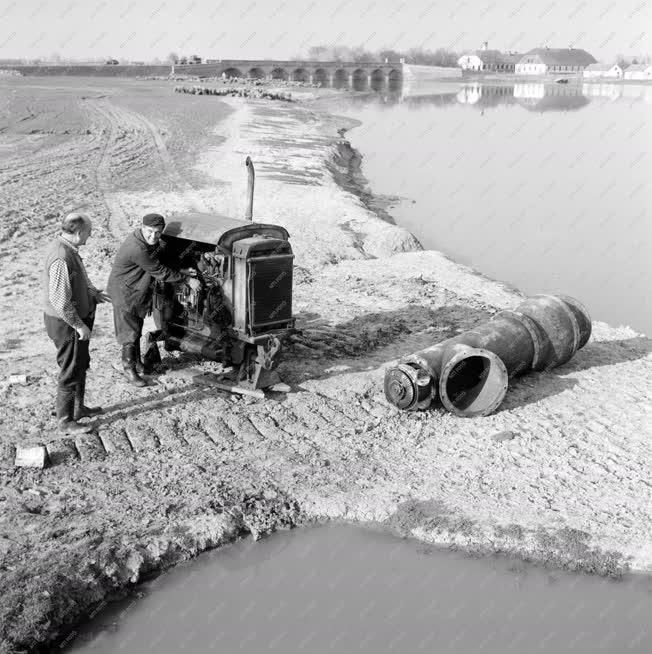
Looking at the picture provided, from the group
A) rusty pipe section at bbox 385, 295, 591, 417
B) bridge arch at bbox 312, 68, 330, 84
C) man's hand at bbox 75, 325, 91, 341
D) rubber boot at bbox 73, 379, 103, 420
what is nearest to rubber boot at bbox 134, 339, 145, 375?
rubber boot at bbox 73, 379, 103, 420

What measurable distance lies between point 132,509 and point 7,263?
6.56 meters

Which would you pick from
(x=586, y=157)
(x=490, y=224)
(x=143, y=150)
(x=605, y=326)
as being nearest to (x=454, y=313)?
(x=605, y=326)

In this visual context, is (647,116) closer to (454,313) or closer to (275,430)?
(454,313)

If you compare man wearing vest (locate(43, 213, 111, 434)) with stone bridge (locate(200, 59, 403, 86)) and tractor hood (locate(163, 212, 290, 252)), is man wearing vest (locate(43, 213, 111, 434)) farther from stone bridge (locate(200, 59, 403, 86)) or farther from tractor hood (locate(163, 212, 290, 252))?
stone bridge (locate(200, 59, 403, 86))

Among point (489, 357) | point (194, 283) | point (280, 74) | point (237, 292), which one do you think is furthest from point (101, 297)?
point (280, 74)

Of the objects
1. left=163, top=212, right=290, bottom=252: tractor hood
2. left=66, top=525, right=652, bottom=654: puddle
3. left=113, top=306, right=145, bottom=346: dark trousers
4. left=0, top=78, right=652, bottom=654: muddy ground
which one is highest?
left=163, top=212, right=290, bottom=252: tractor hood

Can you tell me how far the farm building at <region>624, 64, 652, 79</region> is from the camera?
115 meters

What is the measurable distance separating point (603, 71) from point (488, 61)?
19.3 metres

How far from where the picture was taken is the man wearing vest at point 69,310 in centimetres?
591

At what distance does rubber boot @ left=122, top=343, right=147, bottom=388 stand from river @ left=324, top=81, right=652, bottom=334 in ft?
24.1

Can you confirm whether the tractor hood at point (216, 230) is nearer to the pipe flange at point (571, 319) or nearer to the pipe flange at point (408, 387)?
the pipe flange at point (408, 387)

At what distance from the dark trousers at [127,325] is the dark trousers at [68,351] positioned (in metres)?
0.92

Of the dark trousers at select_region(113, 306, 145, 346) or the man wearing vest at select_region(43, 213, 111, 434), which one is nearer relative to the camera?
the man wearing vest at select_region(43, 213, 111, 434)

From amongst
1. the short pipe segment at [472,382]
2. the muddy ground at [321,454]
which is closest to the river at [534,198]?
the muddy ground at [321,454]
